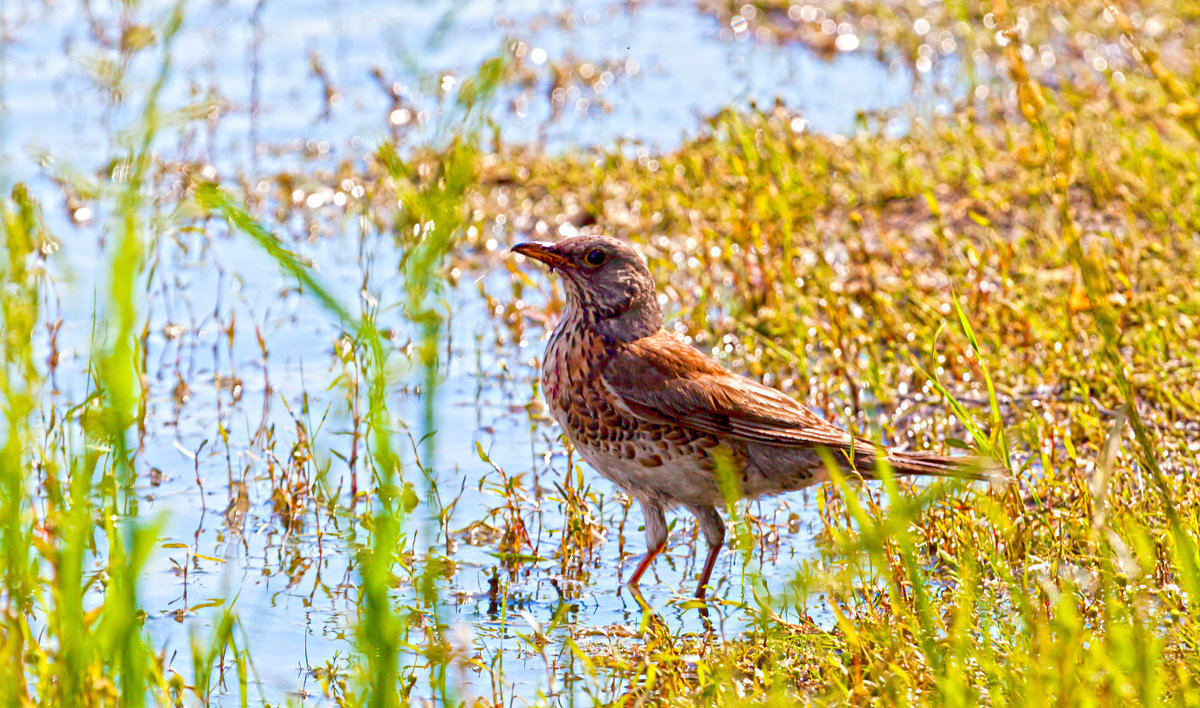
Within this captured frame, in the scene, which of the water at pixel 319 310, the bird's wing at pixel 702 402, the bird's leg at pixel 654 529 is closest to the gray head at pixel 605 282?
the bird's wing at pixel 702 402

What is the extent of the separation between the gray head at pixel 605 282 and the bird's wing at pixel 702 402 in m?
0.13

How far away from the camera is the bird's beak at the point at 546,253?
5.37 m

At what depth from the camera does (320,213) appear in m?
9.20

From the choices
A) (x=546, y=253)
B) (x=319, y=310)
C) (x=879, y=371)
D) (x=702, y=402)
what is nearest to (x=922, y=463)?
(x=702, y=402)

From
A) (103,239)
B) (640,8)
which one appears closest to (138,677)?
(103,239)

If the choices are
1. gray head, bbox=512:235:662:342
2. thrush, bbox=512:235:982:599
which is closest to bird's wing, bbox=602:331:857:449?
thrush, bbox=512:235:982:599

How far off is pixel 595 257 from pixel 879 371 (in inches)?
67.4

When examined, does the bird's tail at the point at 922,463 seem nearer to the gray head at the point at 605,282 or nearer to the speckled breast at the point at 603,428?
the speckled breast at the point at 603,428

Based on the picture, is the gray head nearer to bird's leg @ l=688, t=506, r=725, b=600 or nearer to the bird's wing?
the bird's wing

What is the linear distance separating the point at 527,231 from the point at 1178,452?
163 inches

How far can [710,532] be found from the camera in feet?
17.4

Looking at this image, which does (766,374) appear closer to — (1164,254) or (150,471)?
(1164,254)

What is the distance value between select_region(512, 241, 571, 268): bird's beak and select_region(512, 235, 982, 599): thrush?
0.01 m

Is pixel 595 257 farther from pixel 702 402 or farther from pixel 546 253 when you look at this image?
pixel 702 402
